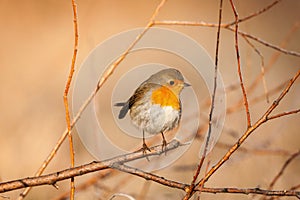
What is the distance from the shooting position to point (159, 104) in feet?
6.51

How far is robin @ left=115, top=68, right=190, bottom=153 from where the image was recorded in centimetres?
195

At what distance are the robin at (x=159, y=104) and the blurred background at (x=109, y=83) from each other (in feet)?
2.62

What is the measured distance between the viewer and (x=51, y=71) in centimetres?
661

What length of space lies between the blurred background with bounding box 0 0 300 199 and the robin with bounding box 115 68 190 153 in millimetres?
798

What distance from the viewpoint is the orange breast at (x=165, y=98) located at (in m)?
1.99

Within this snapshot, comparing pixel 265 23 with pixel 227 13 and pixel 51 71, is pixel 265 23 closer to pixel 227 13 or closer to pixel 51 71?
pixel 227 13

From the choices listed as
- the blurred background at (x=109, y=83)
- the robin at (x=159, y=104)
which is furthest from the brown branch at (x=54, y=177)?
the blurred background at (x=109, y=83)

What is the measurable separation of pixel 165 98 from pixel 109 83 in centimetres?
461

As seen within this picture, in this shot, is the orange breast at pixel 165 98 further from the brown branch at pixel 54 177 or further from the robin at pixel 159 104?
the brown branch at pixel 54 177

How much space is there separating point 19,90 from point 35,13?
2.48 metres

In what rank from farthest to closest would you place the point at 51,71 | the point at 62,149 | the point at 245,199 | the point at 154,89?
the point at 51,71 → the point at 62,149 → the point at 245,199 → the point at 154,89

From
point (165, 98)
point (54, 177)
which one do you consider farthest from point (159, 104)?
point (54, 177)

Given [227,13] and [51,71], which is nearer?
[51,71]

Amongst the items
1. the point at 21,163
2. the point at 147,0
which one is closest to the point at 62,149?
the point at 21,163
